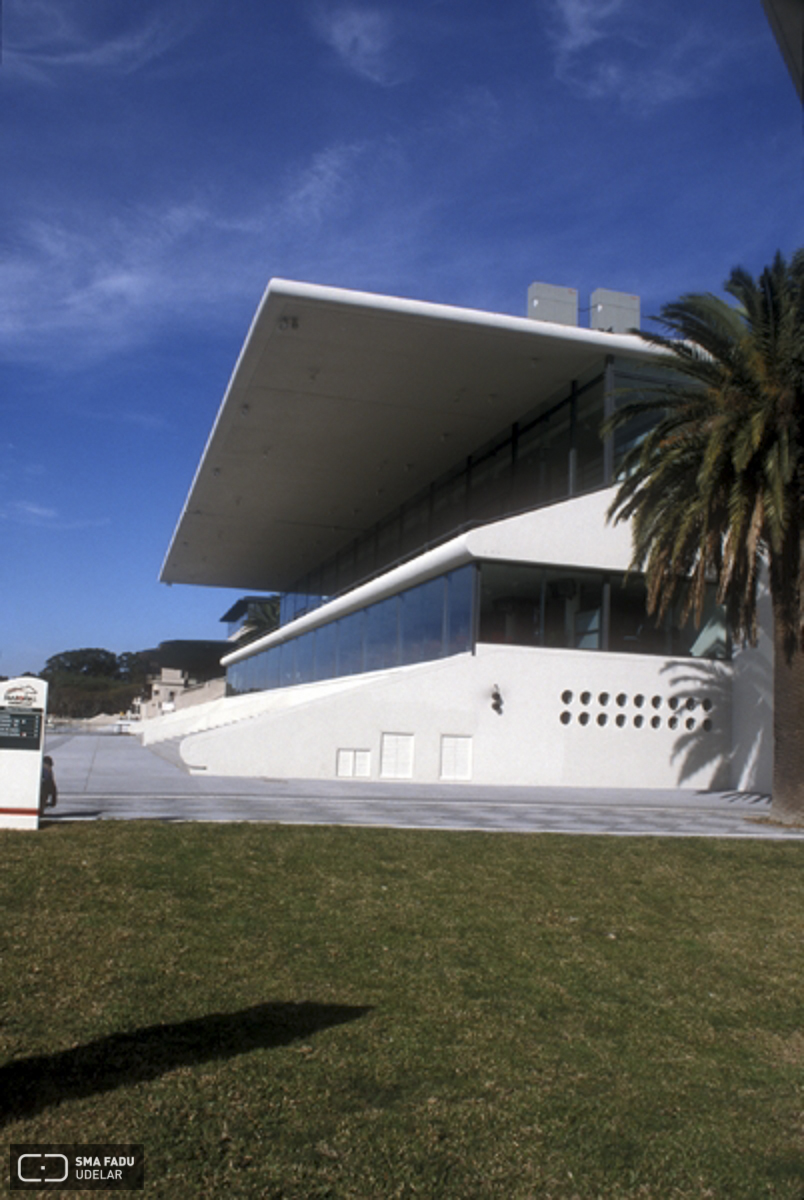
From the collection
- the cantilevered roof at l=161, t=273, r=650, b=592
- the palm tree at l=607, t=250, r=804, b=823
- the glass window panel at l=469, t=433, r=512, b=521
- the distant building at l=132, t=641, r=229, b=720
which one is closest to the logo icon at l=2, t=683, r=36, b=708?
the palm tree at l=607, t=250, r=804, b=823

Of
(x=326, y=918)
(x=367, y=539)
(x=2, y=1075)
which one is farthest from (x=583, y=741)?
(x=367, y=539)

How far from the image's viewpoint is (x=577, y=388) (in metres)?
27.7

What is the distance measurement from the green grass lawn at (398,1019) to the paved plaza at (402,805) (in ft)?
9.75

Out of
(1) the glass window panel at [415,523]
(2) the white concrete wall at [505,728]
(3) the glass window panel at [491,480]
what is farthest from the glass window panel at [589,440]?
(1) the glass window panel at [415,523]

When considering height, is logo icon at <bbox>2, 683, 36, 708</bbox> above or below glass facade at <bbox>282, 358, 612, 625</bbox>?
below

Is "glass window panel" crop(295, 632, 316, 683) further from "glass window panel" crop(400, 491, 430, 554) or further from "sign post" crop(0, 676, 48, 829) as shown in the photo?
"sign post" crop(0, 676, 48, 829)

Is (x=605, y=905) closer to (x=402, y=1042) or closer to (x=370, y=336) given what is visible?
(x=402, y=1042)

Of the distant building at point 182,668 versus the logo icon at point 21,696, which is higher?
the distant building at point 182,668

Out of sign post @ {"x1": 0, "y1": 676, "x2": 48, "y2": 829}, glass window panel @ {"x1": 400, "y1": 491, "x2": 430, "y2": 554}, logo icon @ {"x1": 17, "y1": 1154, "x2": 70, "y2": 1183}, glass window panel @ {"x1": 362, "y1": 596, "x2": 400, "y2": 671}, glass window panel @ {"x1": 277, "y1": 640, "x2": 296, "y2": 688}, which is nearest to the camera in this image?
logo icon @ {"x1": 17, "y1": 1154, "x2": 70, "y2": 1183}

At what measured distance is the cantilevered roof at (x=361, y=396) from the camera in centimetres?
2420

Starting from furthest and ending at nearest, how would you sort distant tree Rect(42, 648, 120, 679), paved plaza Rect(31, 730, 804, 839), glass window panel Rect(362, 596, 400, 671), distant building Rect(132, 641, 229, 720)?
distant tree Rect(42, 648, 120, 679)
distant building Rect(132, 641, 229, 720)
glass window panel Rect(362, 596, 400, 671)
paved plaza Rect(31, 730, 804, 839)

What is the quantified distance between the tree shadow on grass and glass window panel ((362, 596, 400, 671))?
23.8 m

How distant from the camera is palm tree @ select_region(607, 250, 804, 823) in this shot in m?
17.0

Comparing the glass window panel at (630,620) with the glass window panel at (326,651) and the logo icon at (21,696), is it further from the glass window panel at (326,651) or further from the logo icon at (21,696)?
the logo icon at (21,696)
